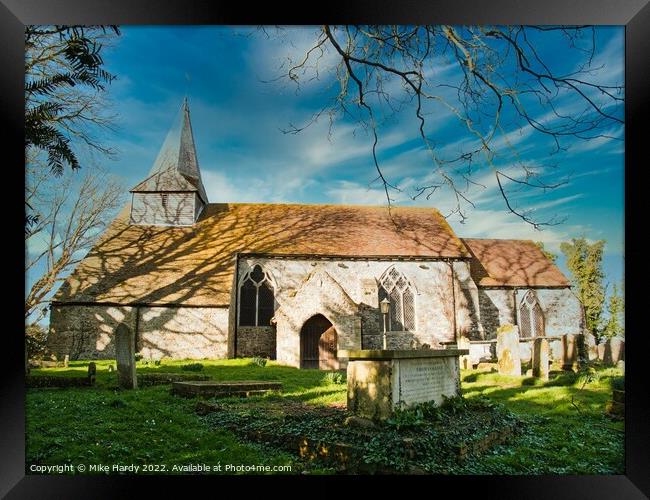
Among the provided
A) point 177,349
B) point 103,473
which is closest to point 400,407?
point 103,473

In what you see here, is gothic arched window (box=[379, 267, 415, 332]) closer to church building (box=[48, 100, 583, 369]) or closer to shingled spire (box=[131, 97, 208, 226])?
church building (box=[48, 100, 583, 369])

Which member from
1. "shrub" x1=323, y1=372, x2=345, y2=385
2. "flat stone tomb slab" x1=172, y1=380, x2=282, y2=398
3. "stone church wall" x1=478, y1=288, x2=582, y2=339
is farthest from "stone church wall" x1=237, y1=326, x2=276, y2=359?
"stone church wall" x1=478, y1=288, x2=582, y2=339

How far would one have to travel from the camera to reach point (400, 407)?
5883 mm

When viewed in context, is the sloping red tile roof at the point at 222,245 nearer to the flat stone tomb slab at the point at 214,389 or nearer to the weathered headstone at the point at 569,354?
the flat stone tomb slab at the point at 214,389

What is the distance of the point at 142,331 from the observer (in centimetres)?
1280

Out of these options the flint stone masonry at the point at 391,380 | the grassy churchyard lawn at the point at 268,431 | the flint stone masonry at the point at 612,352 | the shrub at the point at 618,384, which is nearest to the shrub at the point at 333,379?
the grassy churchyard lawn at the point at 268,431

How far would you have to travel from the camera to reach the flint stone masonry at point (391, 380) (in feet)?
19.4

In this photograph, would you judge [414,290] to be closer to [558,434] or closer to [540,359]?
[540,359]

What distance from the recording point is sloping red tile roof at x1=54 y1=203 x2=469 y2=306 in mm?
13172

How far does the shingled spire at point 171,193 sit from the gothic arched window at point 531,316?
1163 cm

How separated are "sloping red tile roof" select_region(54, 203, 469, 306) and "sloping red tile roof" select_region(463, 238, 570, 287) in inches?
43.2
